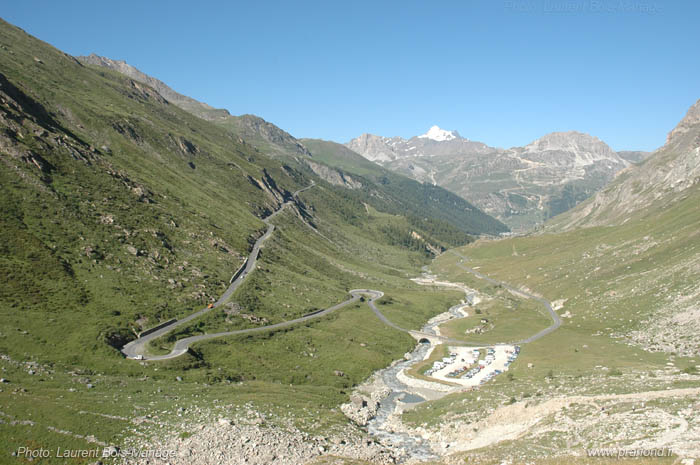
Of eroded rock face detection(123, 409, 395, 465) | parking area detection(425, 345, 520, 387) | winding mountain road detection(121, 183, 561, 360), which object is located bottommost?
parking area detection(425, 345, 520, 387)

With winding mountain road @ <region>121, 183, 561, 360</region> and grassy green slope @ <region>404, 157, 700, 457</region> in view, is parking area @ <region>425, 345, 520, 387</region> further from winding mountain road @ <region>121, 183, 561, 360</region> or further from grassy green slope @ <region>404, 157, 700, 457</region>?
winding mountain road @ <region>121, 183, 561, 360</region>

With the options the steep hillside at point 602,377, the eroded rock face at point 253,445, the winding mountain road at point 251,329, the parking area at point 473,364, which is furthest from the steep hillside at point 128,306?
the steep hillside at point 602,377

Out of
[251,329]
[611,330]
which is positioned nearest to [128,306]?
[251,329]

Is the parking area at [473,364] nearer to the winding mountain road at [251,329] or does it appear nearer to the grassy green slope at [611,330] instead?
the grassy green slope at [611,330]

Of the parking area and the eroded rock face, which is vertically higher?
the eroded rock face

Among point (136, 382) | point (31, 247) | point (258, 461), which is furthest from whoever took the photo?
point (31, 247)

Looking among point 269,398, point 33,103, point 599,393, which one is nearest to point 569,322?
point 599,393

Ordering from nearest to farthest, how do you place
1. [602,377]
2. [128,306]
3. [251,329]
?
[602,377], [128,306], [251,329]

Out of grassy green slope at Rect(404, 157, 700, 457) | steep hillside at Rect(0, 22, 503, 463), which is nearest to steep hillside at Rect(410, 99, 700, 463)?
grassy green slope at Rect(404, 157, 700, 457)

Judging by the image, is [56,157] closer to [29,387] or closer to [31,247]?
[31,247]

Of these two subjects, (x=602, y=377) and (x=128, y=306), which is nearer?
(x=602, y=377)

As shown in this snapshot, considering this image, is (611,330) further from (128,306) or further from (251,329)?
(128,306)

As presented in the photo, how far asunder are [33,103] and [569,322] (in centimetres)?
19813

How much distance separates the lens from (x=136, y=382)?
2366 inches
